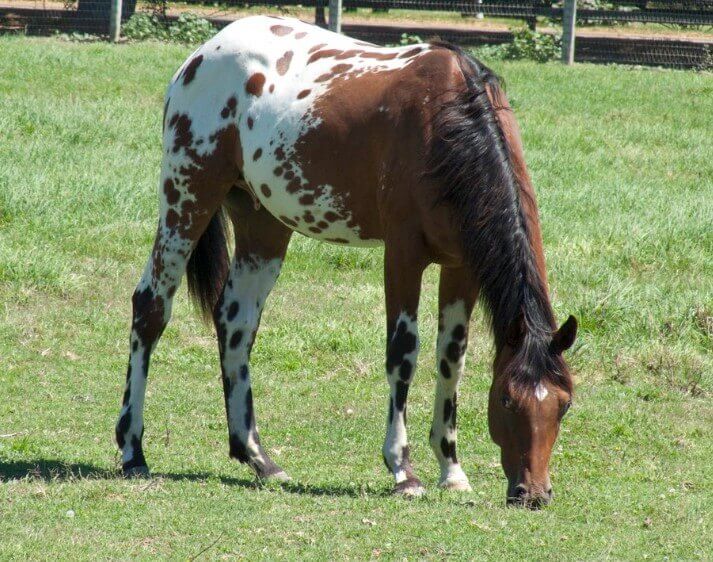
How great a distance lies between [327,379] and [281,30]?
257cm

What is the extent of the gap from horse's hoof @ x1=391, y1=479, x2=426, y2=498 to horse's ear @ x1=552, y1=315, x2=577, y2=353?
3.34 ft

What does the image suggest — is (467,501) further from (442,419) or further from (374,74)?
(374,74)

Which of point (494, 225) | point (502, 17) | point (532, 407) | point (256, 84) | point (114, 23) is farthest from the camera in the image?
point (502, 17)

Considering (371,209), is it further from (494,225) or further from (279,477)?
(279,477)

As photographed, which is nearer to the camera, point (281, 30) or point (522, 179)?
point (522, 179)

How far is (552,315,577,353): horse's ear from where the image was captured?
4664 millimetres

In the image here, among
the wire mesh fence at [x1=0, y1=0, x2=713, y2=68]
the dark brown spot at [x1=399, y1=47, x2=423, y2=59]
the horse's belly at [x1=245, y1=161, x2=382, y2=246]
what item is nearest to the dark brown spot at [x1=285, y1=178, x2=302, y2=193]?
the horse's belly at [x1=245, y1=161, x2=382, y2=246]

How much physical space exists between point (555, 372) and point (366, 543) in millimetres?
1080

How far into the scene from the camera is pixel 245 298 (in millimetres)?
6238

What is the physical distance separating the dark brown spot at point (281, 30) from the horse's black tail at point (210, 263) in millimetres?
1066

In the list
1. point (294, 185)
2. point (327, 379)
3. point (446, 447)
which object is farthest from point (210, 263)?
point (446, 447)

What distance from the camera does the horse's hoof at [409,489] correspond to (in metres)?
5.16

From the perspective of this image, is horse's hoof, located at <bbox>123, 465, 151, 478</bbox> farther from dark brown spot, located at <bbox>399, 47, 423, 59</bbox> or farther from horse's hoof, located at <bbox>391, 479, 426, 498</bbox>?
dark brown spot, located at <bbox>399, 47, 423, 59</bbox>

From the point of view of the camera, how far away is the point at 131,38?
56.5 feet
